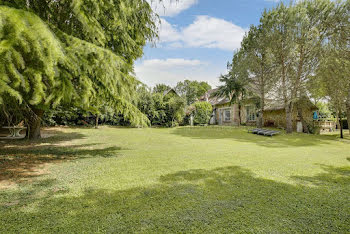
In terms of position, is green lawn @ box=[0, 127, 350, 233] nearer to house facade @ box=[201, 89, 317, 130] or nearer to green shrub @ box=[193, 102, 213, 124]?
house facade @ box=[201, 89, 317, 130]

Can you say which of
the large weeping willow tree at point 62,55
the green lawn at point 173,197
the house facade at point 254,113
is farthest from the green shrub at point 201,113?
the green lawn at point 173,197

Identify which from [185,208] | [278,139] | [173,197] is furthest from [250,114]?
[185,208]

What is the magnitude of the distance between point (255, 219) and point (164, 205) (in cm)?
136

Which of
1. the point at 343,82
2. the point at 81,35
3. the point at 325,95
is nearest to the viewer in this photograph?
the point at 81,35

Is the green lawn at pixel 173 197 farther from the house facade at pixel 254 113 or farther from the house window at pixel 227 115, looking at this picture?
the house window at pixel 227 115

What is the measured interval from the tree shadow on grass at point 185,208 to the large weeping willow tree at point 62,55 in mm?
1663

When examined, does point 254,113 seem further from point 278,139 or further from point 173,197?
point 173,197

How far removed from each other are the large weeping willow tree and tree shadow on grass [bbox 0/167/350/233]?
1.66 meters

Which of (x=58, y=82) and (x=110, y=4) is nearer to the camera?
(x=58, y=82)

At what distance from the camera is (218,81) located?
24.5m

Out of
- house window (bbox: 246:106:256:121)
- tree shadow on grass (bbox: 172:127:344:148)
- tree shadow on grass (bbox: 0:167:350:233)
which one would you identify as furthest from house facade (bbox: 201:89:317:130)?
tree shadow on grass (bbox: 0:167:350:233)

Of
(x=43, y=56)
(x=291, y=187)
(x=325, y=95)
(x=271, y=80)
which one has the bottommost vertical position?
(x=291, y=187)

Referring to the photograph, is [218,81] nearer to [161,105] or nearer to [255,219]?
[161,105]

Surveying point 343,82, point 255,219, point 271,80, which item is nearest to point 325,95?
point 343,82
